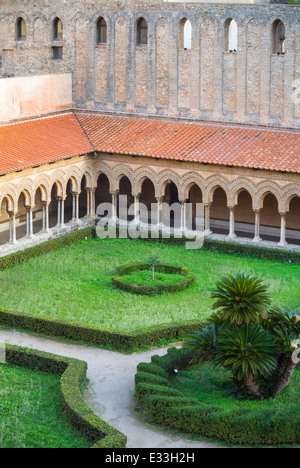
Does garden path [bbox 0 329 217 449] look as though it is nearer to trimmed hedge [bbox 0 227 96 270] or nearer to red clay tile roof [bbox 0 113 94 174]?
trimmed hedge [bbox 0 227 96 270]

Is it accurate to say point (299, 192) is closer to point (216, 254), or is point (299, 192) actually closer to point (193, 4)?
point (216, 254)

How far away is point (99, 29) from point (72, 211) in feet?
26.1

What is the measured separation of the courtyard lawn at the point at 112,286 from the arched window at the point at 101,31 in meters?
9.20

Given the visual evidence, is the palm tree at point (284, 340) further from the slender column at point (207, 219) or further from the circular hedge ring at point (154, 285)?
the slender column at point (207, 219)

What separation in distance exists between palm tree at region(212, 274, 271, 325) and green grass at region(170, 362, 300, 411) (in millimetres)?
1793

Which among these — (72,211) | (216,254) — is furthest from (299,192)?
(72,211)

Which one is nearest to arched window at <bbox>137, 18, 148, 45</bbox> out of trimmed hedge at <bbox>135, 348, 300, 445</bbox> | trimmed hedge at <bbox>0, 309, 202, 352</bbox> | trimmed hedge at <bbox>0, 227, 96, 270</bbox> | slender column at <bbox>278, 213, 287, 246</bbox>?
trimmed hedge at <bbox>0, 227, 96, 270</bbox>

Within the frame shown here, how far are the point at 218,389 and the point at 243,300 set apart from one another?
261 centimetres

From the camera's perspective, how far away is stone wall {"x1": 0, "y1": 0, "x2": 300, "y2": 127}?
131ft

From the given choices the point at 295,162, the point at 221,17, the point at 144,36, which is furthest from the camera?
the point at 144,36

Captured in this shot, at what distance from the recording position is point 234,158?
39094 millimetres

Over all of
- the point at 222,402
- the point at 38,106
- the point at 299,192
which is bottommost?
the point at 222,402

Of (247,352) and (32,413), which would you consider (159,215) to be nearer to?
(247,352)

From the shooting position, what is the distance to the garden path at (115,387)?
23123mm
